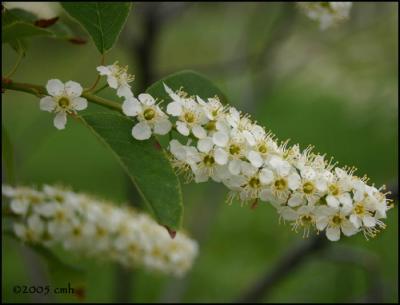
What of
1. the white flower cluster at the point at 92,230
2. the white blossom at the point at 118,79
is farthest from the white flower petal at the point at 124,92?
the white flower cluster at the point at 92,230

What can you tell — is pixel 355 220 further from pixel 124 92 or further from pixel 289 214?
pixel 124 92

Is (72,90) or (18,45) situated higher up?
(18,45)

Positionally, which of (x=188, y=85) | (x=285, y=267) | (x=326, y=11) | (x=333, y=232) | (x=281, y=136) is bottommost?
(x=333, y=232)

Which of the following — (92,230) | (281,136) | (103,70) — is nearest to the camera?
(103,70)

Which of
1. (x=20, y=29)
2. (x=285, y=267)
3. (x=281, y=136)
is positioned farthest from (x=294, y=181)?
(x=281, y=136)

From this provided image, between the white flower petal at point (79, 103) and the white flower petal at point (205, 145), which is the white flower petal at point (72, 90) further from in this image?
the white flower petal at point (205, 145)

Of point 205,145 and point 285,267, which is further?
point 285,267

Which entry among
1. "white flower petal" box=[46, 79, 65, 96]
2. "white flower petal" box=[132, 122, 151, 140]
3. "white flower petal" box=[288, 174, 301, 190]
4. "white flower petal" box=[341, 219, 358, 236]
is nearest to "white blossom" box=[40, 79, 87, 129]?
"white flower petal" box=[46, 79, 65, 96]

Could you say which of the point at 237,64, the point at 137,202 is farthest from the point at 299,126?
the point at 137,202
